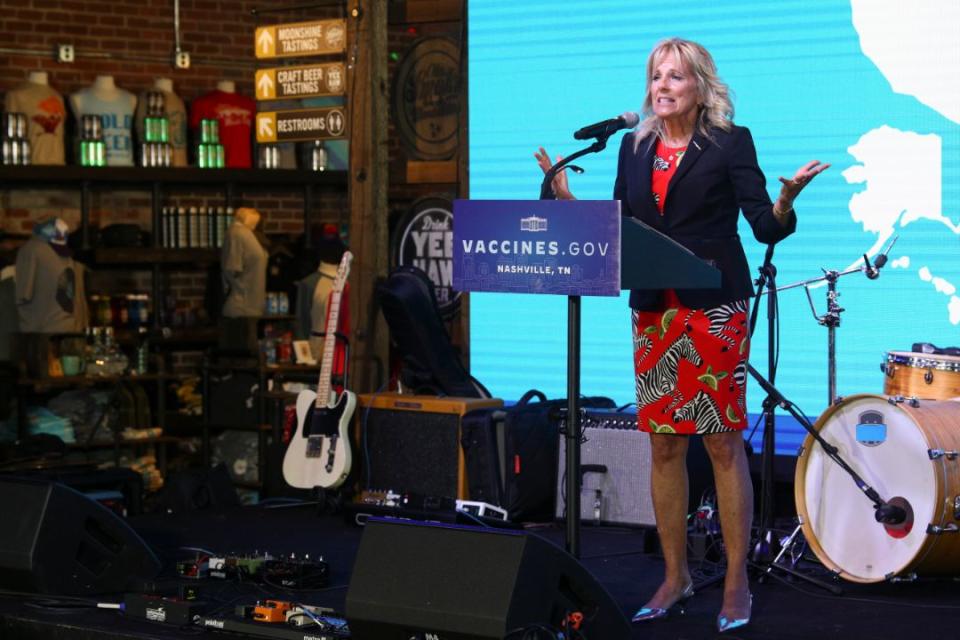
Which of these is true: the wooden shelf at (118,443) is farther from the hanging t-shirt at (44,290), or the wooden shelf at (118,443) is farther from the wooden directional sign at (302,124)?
the wooden directional sign at (302,124)

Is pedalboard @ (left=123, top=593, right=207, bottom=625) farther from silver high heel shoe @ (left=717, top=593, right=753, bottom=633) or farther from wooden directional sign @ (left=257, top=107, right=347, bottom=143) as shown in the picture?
wooden directional sign @ (left=257, top=107, right=347, bottom=143)

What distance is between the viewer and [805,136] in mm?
5996

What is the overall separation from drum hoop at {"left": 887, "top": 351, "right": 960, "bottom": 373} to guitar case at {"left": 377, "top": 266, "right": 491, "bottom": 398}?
2091mm

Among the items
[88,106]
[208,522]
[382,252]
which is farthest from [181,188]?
[208,522]

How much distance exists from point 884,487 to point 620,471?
140cm

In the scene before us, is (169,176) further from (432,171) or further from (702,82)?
(702,82)

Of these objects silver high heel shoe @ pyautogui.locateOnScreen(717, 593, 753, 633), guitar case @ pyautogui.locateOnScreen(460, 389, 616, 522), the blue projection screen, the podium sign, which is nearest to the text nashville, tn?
the podium sign

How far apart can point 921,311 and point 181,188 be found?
6340mm

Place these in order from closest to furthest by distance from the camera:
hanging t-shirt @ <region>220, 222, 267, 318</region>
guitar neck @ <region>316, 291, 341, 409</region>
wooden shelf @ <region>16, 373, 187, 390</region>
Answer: guitar neck @ <region>316, 291, 341, 409</region>, wooden shelf @ <region>16, 373, 187, 390</region>, hanging t-shirt @ <region>220, 222, 267, 318</region>

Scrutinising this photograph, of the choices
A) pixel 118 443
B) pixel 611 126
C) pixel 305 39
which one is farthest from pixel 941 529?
pixel 118 443

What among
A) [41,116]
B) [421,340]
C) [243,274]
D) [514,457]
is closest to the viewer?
[514,457]

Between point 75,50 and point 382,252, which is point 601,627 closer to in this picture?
point 382,252

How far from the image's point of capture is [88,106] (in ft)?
32.7

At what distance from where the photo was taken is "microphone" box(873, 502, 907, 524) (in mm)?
4539
